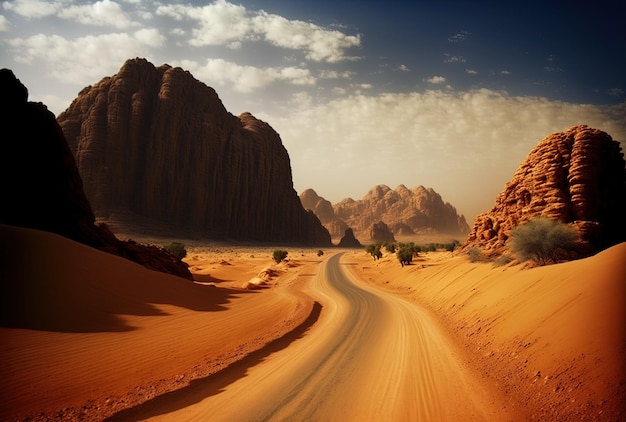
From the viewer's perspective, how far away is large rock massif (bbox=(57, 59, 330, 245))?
302ft

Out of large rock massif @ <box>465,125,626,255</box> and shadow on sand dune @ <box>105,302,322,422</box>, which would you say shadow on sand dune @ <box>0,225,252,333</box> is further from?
large rock massif @ <box>465,125,626,255</box>

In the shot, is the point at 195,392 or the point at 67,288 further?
the point at 67,288

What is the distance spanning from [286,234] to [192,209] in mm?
42244

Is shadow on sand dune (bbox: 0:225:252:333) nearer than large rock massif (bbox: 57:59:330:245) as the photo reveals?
Yes

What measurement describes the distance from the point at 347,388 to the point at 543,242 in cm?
1393

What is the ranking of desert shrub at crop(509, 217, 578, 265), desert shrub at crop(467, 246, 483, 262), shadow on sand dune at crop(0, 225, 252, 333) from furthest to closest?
desert shrub at crop(467, 246, 483, 262), desert shrub at crop(509, 217, 578, 265), shadow on sand dune at crop(0, 225, 252, 333)

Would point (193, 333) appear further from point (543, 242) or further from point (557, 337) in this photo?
point (543, 242)

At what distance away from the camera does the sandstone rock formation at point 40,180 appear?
702 inches

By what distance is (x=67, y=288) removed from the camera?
38.0ft

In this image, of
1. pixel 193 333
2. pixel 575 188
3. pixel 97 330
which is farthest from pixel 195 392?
pixel 575 188

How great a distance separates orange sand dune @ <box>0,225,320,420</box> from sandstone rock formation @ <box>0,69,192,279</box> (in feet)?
19.2

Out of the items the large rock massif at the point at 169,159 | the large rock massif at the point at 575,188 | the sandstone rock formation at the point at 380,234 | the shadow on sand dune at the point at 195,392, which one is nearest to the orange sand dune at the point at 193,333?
the shadow on sand dune at the point at 195,392

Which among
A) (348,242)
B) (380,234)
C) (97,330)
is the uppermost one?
(380,234)

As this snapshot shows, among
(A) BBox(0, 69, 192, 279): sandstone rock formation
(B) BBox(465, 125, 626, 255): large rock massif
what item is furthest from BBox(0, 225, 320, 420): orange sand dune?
(B) BBox(465, 125, 626, 255): large rock massif
